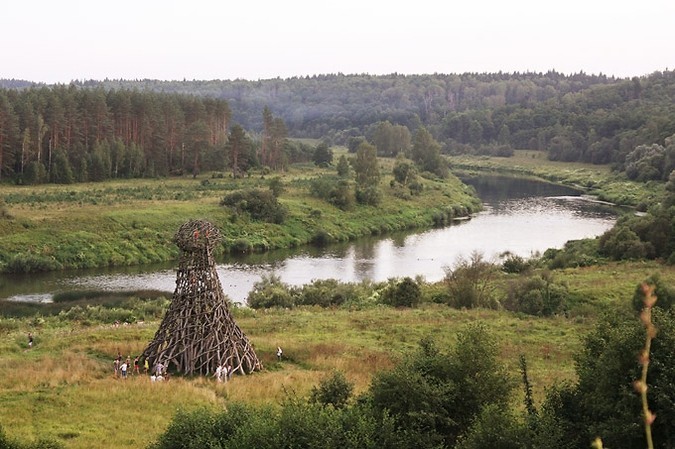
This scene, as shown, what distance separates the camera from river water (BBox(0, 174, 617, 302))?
61438 mm

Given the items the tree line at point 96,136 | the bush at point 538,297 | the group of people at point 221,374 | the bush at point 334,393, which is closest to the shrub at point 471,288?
the bush at point 538,297

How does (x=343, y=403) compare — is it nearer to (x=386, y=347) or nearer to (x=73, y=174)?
(x=386, y=347)

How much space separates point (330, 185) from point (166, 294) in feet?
160

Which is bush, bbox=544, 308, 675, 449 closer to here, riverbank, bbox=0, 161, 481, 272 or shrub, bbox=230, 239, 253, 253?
riverbank, bbox=0, 161, 481, 272

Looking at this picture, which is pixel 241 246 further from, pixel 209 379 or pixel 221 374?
pixel 221 374

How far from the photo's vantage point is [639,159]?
135m

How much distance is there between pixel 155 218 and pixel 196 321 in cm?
5224

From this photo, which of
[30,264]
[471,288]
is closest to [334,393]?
[471,288]

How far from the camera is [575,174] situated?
15512cm

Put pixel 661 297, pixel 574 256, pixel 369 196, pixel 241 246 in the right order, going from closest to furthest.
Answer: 1. pixel 661 297
2. pixel 574 256
3. pixel 241 246
4. pixel 369 196

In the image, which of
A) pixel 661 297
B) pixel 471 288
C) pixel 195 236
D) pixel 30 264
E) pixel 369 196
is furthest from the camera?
pixel 369 196

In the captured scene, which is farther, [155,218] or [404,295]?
[155,218]

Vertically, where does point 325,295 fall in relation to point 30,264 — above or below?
above

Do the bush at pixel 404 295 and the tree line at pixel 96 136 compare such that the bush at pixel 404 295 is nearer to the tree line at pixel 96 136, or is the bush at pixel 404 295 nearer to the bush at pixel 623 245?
the bush at pixel 623 245
